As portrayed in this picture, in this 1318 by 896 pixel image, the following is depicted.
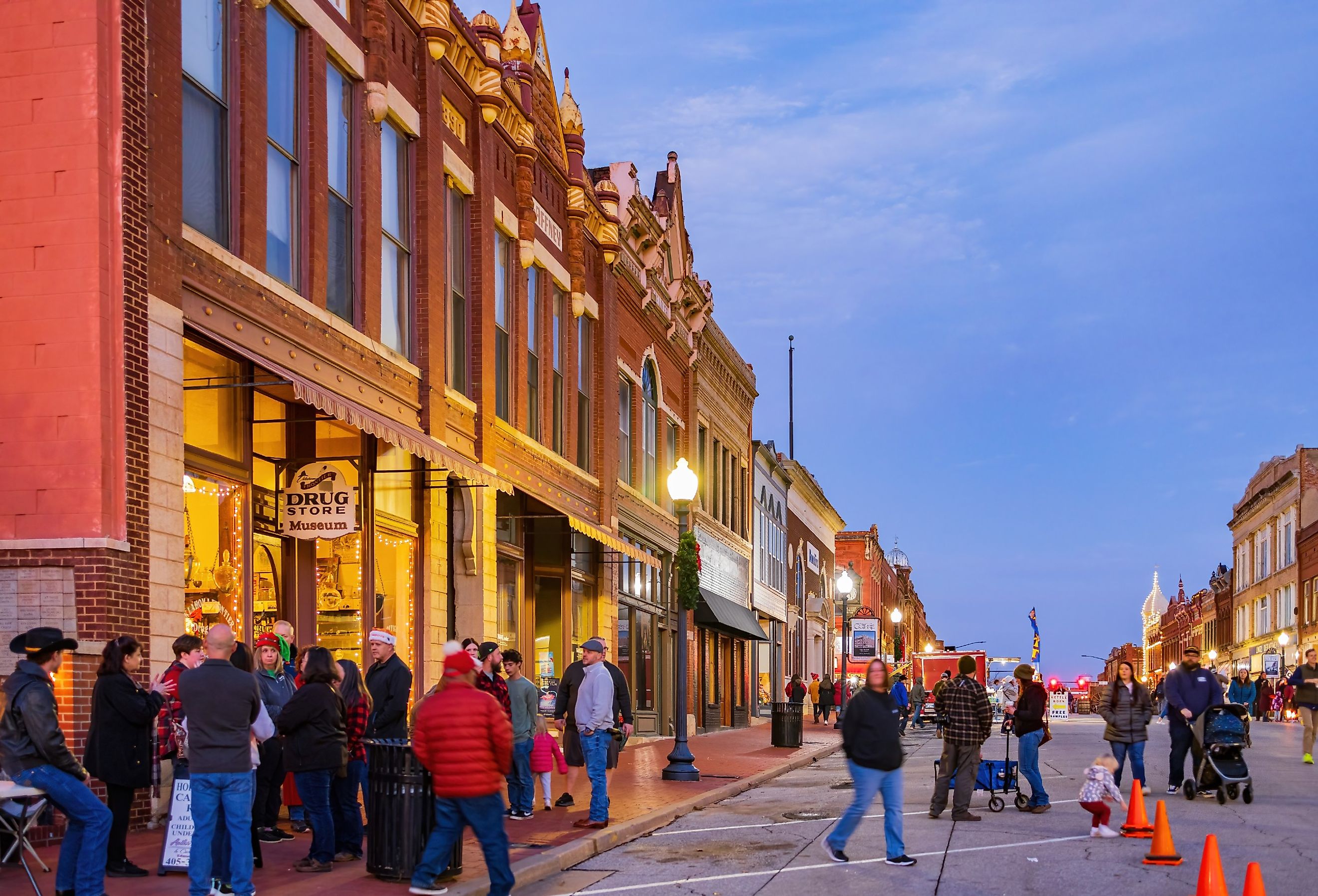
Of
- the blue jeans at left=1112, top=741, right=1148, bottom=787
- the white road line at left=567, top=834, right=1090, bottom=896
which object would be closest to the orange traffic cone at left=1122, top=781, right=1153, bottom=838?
the white road line at left=567, top=834, right=1090, bottom=896

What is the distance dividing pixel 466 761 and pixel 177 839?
2511 mm

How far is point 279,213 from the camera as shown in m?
16.3

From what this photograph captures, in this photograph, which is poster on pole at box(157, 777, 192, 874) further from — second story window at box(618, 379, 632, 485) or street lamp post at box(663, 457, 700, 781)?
second story window at box(618, 379, 632, 485)

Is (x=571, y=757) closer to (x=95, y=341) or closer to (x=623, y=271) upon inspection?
(x=95, y=341)

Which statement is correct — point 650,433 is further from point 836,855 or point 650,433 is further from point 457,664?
point 457,664

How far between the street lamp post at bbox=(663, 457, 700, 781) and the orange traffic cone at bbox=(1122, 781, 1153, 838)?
7802 mm

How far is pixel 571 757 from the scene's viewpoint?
1606 centimetres

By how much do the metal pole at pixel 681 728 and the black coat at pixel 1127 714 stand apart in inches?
239

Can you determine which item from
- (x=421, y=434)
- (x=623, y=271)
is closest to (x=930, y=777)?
(x=421, y=434)

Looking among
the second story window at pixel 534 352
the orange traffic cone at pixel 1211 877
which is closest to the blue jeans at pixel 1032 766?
the orange traffic cone at pixel 1211 877

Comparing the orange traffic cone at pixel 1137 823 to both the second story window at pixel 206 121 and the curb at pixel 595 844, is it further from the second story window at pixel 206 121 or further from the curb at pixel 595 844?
the second story window at pixel 206 121

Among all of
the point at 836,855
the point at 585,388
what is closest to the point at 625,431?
the point at 585,388

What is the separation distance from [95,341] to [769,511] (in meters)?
41.4

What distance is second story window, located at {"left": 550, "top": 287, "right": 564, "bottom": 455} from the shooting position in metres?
26.8
